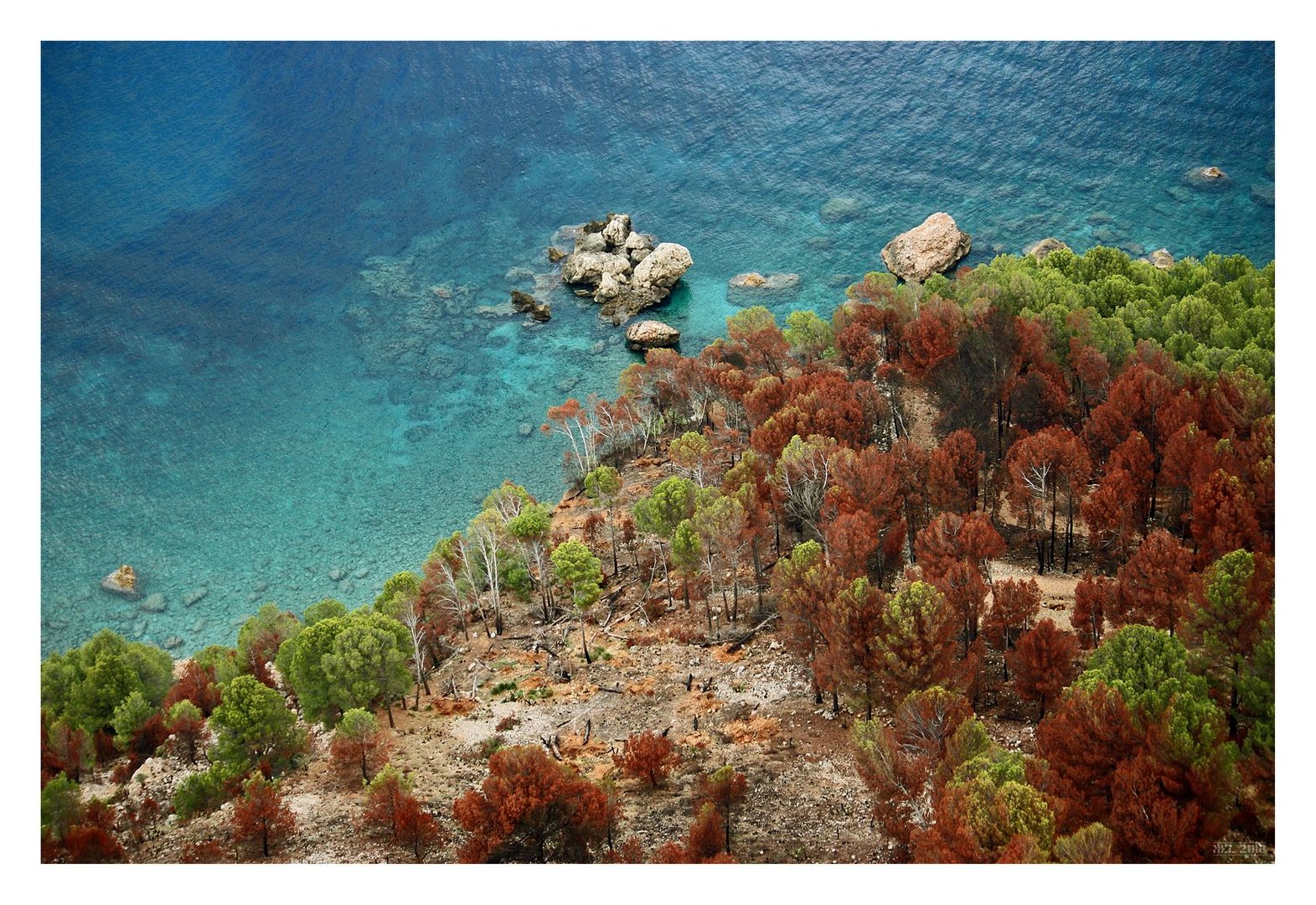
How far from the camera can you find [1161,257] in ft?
187

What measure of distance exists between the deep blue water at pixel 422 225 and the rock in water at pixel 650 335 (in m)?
1.49

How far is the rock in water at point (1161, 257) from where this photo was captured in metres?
56.7

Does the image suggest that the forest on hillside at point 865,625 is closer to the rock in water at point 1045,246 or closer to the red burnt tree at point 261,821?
the red burnt tree at point 261,821

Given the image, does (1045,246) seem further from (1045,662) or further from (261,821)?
(261,821)

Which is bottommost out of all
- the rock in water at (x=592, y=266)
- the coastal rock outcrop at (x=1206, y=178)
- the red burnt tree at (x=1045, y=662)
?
the red burnt tree at (x=1045, y=662)

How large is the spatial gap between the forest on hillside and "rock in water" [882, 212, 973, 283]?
9.31 meters

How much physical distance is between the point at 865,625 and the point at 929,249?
31.8 m

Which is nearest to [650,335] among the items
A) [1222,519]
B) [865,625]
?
[865,625]

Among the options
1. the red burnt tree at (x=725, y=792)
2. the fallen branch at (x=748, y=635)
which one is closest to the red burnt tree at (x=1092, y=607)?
the fallen branch at (x=748, y=635)

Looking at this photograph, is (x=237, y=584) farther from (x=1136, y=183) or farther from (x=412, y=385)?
(x=1136, y=183)

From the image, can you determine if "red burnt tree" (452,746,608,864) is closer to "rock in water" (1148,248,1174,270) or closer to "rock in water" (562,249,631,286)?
"rock in water" (562,249,631,286)

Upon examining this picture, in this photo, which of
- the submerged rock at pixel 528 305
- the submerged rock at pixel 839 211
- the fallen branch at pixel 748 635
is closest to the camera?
the fallen branch at pixel 748 635

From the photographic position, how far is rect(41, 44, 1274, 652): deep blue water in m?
47.3

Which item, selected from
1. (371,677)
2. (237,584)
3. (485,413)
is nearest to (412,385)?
(485,413)
